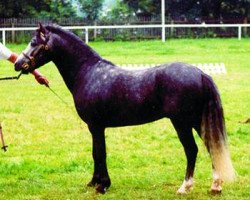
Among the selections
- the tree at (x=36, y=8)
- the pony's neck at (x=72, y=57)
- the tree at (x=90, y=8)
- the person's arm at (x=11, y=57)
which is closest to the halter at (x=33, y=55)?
the pony's neck at (x=72, y=57)

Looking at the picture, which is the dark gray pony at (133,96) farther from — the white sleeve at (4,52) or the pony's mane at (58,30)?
the white sleeve at (4,52)

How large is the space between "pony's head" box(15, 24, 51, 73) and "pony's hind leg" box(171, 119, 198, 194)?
168 centimetres

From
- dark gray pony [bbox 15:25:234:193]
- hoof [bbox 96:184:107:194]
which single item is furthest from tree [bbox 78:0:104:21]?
hoof [bbox 96:184:107:194]

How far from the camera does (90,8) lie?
4078 cm

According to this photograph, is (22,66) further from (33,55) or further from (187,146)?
(187,146)

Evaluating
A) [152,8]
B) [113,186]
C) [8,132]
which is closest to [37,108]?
[8,132]

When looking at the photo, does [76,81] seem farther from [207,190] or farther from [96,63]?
[207,190]

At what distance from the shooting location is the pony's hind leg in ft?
22.6

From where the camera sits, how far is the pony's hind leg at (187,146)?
6.88 m

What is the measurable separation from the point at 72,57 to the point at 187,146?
5.58ft

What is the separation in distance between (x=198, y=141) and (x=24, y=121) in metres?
3.96

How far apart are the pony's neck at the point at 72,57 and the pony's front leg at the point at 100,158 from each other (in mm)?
627

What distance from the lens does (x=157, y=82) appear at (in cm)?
685

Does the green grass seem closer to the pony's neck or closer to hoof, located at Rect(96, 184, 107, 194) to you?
hoof, located at Rect(96, 184, 107, 194)
